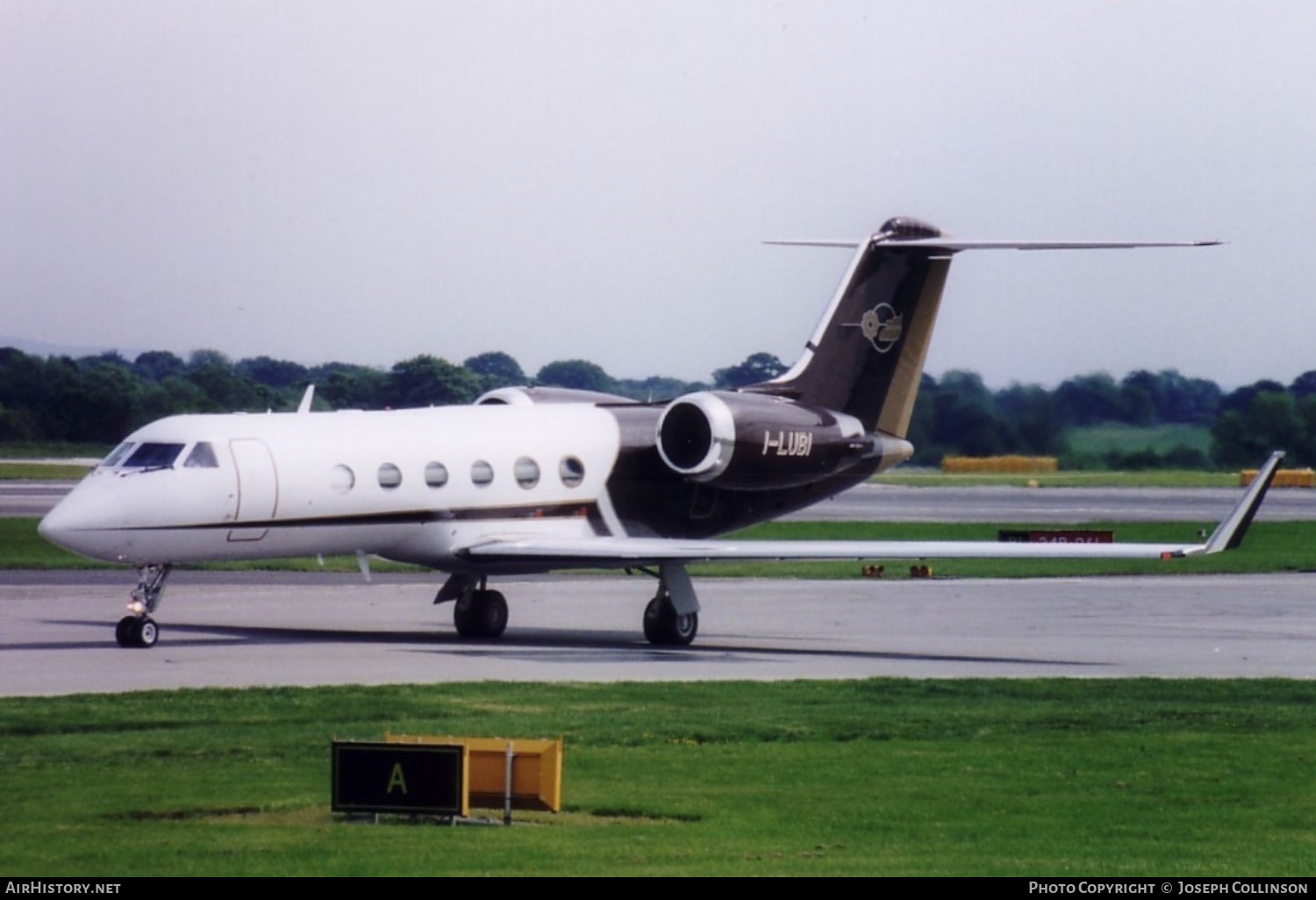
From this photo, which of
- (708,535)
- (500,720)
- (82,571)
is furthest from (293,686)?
(82,571)

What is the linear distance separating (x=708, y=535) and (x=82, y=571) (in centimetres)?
1362

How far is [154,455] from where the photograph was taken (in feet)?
77.4

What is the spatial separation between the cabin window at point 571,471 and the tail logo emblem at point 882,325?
4895mm

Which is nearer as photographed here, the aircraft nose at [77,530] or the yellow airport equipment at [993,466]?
the aircraft nose at [77,530]

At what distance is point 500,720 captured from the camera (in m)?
17.1

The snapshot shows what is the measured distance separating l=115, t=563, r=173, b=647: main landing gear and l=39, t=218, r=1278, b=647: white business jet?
23 millimetres

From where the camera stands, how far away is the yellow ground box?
12.4 m

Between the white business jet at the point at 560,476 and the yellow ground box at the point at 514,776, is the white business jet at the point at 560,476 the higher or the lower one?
the higher one

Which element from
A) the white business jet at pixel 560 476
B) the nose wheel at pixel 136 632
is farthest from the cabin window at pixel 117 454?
the nose wheel at pixel 136 632

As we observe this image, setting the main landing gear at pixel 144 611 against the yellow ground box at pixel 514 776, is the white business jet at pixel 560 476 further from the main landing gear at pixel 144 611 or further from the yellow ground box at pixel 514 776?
the yellow ground box at pixel 514 776

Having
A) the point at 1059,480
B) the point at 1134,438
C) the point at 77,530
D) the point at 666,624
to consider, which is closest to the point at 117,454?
the point at 77,530

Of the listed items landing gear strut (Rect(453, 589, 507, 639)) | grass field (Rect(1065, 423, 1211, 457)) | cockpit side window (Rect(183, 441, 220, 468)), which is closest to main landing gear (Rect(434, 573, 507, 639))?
landing gear strut (Rect(453, 589, 507, 639))

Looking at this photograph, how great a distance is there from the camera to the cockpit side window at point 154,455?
76.9 feet

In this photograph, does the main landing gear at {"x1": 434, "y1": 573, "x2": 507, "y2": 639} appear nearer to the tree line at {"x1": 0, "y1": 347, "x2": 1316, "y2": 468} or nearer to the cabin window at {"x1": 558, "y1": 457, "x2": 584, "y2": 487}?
the cabin window at {"x1": 558, "y1": 457, "x2": 584, "y2": 487}
